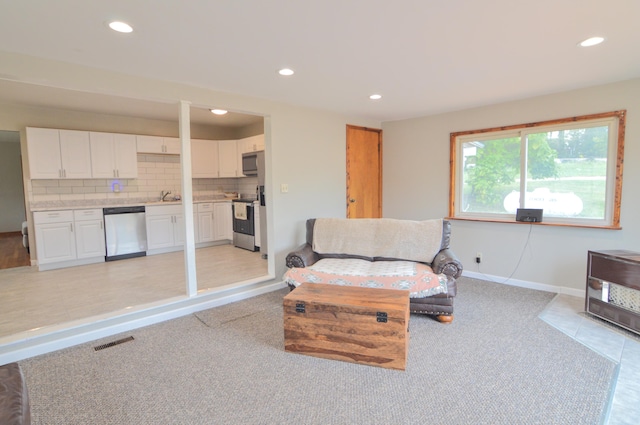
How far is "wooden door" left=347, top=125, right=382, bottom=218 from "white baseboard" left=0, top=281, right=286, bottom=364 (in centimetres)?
213

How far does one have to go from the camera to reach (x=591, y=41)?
7.54 ft

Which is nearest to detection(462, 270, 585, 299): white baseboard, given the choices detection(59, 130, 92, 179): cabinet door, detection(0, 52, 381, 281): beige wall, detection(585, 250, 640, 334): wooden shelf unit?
detection(585, 250, 640, 334): wooden shelf unit

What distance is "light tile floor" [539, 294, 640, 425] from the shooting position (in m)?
1.84

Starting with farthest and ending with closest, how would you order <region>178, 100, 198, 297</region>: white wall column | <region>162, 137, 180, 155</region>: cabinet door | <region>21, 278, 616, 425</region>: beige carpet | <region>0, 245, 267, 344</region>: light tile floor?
<region>162, 137, 180, 155</region>: cabinet door, <region>178, 100, 198, 297</region>: white wall column, <region>0, 245, 267, 344</region>: light tile floor, <region>21, 278, 616, 425</region>: beige carpet

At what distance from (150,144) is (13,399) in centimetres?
511

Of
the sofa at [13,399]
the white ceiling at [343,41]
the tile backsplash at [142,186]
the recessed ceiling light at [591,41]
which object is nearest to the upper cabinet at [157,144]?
the tile backsplash at [142,186]

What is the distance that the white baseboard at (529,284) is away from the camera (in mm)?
3621

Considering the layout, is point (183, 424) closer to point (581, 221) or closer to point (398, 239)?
point (398, 239)

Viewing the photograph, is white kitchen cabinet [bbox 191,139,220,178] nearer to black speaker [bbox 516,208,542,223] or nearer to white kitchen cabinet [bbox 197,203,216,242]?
white kitchen cabinet [bbox 197,203,216,242]

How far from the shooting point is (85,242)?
498cm

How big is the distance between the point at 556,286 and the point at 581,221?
0.79m

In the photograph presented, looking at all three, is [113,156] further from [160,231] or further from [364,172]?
[364,172]

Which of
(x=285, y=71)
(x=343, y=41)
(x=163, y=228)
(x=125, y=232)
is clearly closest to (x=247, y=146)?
(x=163, y=228)

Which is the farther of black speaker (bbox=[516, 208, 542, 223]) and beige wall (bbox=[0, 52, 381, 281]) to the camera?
black speaker (bbox=[516, 208, 542, 223])
